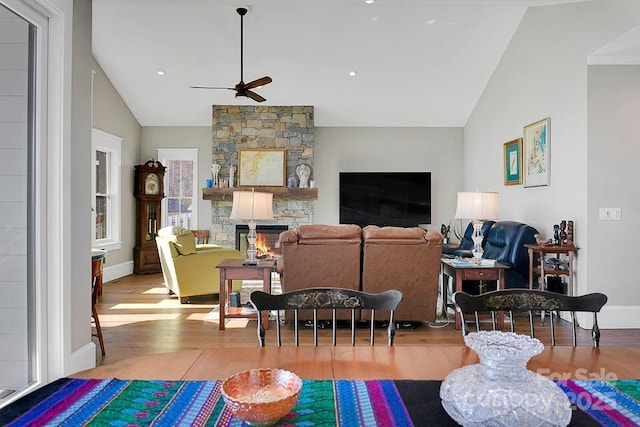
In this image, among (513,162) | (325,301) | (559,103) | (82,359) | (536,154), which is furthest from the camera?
(513,162)

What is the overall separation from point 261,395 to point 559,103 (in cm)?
509

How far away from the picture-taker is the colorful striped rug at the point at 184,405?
95 centimetres

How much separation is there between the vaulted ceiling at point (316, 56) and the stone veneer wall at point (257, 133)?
0.22 m

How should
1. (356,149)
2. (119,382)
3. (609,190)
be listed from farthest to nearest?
(356,149)
(609,190)
(119,382)

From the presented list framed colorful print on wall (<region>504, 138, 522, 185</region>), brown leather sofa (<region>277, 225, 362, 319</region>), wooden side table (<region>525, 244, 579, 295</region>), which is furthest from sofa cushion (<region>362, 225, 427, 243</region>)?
framed colorful print on wall (<region>504, 138, 522, 185</region>)

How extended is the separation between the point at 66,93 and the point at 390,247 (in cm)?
274

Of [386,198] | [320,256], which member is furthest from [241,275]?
[386,198]

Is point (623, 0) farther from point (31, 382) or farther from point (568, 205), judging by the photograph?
point (31, 382)

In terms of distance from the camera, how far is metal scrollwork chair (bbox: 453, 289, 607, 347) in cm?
160

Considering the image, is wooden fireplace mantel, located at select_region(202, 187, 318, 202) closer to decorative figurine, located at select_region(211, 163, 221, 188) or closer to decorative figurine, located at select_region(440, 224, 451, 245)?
decorative figurine, located at select_region(211, 163, 221, 188)

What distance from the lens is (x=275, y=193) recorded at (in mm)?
7789

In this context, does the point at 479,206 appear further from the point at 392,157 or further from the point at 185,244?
the point at 392,157

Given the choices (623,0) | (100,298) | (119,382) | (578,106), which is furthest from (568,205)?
(100,298)

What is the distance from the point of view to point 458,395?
889 millimetres
